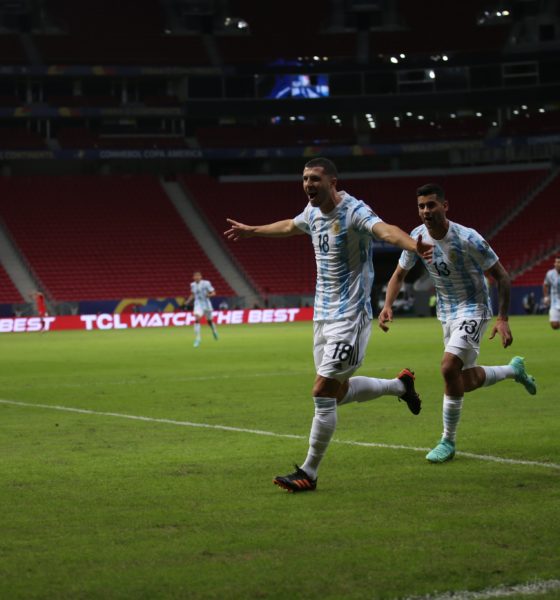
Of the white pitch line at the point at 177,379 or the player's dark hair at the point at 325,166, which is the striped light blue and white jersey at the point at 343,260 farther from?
the white pitch line at the point at 177,379

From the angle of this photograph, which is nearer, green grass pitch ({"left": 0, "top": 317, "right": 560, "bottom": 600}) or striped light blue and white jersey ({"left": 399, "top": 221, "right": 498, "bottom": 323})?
green grass pitch ({"left": 0, "top": 317, "right": 560, "bottom": 600})

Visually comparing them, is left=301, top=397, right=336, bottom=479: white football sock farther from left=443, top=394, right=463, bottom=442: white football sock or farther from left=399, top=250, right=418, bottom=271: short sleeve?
left=399, top=250, right=418, bottom=271: short sleeve

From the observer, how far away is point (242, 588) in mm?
5613

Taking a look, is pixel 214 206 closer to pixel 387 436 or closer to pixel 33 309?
pixel 33 309

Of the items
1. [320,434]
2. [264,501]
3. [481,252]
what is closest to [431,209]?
[481,252]

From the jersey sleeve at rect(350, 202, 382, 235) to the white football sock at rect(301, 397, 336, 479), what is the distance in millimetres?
1366

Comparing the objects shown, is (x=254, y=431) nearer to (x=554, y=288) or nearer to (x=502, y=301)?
(x=502, y=301)

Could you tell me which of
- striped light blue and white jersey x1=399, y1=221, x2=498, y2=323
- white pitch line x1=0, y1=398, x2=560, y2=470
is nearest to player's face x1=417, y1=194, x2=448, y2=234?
striped light blue and white jersey x1=399, y1=221, x2=498, y2=323

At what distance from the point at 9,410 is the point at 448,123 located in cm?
5617

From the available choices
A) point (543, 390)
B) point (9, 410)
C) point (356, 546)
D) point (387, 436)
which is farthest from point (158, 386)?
point (356, 546)

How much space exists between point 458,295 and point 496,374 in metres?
1.01

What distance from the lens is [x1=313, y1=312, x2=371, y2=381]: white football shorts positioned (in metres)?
8.90

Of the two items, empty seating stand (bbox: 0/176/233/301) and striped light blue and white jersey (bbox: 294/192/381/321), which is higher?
empty seating stand (bbox: 0/176/233/301)

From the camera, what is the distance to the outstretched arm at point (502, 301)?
33.6ft
